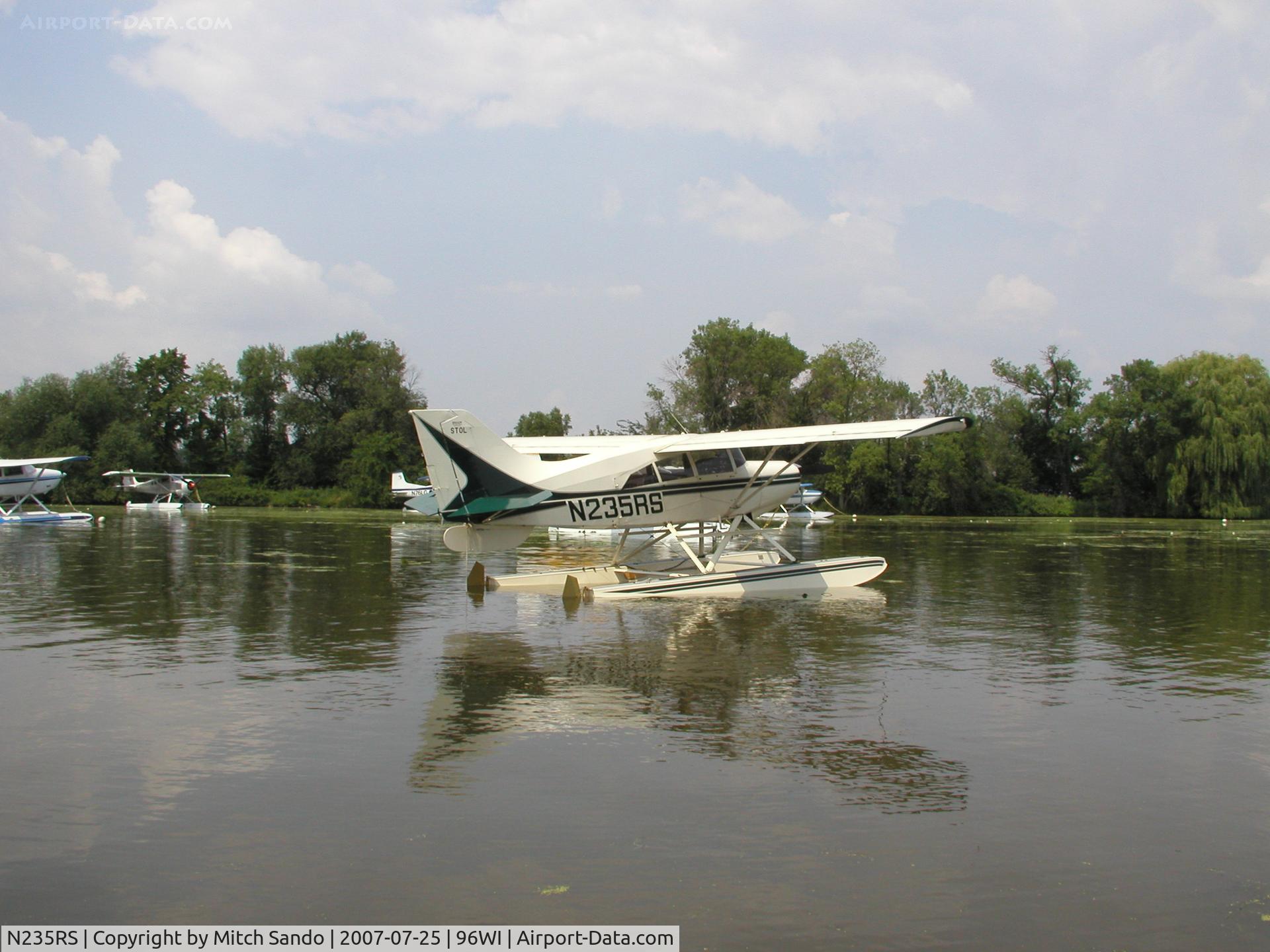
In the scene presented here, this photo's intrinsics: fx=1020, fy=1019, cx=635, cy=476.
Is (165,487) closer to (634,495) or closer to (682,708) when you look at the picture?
(634,495)

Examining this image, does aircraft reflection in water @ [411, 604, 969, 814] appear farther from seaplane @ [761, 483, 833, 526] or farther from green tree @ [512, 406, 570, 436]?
green tree @ [512, 406, 570, 436]

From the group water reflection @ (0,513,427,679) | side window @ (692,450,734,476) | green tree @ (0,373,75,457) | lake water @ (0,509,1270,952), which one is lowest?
lake water @ (0,509,1270,952)

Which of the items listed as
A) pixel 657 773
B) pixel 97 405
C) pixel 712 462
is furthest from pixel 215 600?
pixel 97 405

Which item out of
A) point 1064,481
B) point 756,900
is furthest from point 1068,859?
point 1064,481

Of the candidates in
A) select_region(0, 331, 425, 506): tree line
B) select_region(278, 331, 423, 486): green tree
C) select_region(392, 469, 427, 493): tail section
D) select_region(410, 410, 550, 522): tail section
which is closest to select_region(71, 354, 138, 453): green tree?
select_region(0, 331, 425, 506): tree line

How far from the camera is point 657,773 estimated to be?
587 cm

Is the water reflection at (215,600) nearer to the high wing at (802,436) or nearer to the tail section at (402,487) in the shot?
the high wing at (802,436)

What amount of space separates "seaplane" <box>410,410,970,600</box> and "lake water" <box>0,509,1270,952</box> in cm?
134

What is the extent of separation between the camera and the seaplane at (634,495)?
1341cm

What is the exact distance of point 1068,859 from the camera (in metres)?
4.64

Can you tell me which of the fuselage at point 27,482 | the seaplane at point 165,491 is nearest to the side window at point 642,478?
A: the fuselage at point 27,482

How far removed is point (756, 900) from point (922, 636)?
7.32m

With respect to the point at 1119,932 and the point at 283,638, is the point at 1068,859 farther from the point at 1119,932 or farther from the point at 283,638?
the point at 283,638

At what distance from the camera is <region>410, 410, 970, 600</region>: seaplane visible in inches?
528
